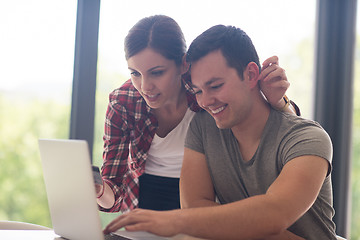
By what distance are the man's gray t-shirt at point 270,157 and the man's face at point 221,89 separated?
0.33ft

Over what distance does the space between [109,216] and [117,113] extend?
116 centimetres

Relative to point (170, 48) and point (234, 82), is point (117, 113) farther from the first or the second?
point (234, 82)

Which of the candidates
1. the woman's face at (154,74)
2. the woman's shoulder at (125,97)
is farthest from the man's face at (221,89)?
the woman's shoulder at (125,97)

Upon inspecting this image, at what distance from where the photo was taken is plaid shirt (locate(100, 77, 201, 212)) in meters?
1.84

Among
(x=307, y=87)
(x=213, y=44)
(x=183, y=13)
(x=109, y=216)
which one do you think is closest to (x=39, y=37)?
(x=183, y=13)

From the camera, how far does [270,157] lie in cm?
142

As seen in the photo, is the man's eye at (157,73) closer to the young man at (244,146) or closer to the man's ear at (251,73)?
the young man at (244,146)

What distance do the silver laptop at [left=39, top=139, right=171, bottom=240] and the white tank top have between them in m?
0.61

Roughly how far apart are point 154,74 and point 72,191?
2.21ft

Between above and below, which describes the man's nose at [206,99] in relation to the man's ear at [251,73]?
below

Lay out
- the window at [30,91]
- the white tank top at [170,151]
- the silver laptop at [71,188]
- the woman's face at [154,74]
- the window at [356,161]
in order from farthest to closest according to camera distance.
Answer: the window at [356,161]
the window at [30,91]
the white tank top at [170,151]
the woman's face at [154,74]
the silver laptop at [71,188]

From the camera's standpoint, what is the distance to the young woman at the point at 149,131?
1694 mm

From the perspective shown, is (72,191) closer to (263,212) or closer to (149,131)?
(263,212)

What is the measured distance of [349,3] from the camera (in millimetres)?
3240
